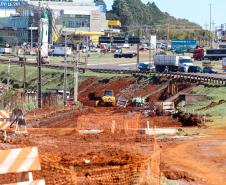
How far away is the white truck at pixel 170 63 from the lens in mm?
85312

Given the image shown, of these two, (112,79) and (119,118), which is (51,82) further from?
(119,118)

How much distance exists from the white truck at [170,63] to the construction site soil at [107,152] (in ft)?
122

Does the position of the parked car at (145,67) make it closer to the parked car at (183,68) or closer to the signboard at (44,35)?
the parked car at (183,68)

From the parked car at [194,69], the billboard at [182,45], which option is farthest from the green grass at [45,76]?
the billboard at [182,45]

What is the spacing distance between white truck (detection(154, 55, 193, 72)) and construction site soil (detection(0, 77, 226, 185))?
122 feet

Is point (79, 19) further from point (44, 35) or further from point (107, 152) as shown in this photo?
point (107, 152)

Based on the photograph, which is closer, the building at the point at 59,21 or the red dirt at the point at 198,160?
the red dirt at the point at 198,160

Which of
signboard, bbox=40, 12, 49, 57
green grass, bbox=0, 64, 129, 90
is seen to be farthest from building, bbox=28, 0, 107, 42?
green grass, bbox=0, 64, 129, 90

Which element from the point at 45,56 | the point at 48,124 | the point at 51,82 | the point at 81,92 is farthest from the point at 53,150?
the point at 45,56

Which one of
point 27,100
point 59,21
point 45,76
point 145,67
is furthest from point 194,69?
point 59,21

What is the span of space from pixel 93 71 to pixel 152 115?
43018 mm

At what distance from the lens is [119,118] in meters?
41.5

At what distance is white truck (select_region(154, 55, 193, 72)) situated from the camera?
85.3 meters

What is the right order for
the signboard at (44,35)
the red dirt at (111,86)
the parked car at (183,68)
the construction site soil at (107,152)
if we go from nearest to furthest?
the construction site soil at (107,152) < the red dirt at (111,86) < the parked car at (183,68) < the signboard at (44,35)
